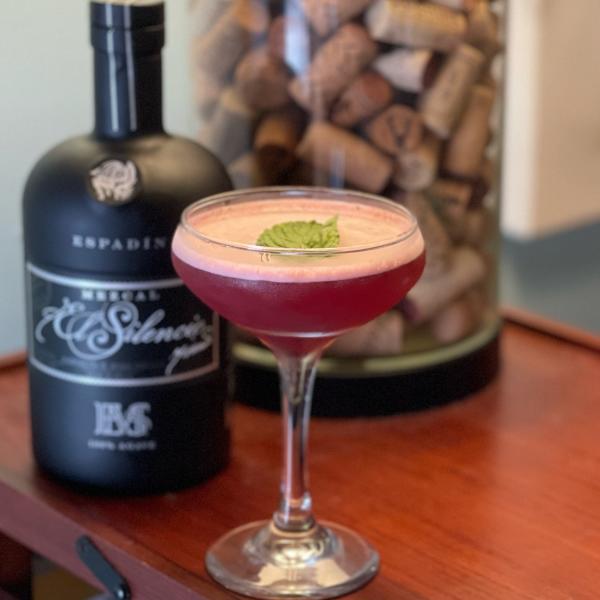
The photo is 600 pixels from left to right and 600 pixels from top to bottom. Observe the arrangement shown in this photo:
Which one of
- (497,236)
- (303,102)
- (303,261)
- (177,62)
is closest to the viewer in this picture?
(303,261)

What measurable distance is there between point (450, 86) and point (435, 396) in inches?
8.5

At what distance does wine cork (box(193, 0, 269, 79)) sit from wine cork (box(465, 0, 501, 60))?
141mm

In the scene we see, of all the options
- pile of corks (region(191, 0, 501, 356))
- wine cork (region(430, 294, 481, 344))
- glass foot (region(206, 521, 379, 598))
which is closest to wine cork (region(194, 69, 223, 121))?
pile of corks (region(191, 0, 501, 356))

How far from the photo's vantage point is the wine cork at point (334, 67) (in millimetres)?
816

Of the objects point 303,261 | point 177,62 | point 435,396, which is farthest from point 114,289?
point 177,62

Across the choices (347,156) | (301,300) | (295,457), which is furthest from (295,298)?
(347,156)

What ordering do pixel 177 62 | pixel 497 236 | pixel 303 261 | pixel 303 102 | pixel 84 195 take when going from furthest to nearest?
pixel 177 62
pixel 497 236
pixel 303 102
pixel 84 195
pixel 303 261

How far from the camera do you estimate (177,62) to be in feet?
3.52

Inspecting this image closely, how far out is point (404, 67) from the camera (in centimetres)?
82

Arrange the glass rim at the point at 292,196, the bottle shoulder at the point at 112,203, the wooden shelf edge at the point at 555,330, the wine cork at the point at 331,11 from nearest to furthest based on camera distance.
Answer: the glass rim at the point at 292,196 < the bottle shoulder at the point at 112,203 < the wine cork at the point at 331,11 < the wooden shelf edge at the point at 555,330

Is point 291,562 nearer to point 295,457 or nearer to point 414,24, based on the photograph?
point 295,457

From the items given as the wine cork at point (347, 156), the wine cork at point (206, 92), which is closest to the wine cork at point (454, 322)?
the wine cork at point (347, 156)

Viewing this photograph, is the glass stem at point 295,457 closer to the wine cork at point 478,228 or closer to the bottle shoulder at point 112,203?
the bottle shoulder at point 112,203

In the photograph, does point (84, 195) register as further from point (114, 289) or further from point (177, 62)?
point (177, 62)
